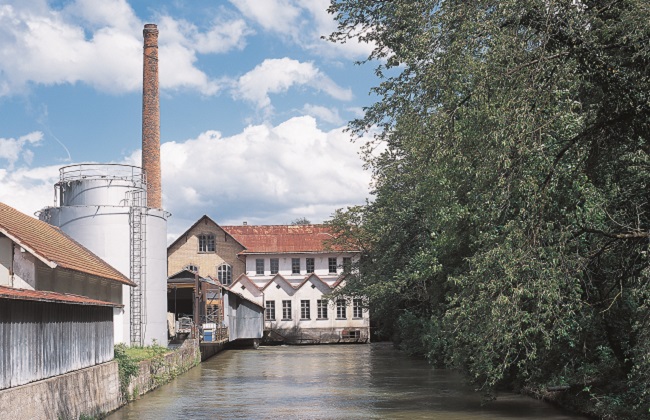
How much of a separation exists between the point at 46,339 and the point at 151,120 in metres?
29.2

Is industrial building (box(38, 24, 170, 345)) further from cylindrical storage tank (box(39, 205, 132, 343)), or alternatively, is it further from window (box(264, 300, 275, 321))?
window (box(264, 300, 275, 321))

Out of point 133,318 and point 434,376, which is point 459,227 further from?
point 133,318

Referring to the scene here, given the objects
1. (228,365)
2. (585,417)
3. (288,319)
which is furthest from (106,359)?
(288,319)

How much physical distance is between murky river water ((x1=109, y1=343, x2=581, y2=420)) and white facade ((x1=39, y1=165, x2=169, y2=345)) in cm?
371

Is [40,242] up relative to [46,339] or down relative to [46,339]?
up

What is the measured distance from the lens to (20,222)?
22.9 metres

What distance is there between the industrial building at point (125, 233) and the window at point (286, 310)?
3013 cm

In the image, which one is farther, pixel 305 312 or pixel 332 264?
pixel 332 264

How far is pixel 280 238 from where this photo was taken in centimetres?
7300

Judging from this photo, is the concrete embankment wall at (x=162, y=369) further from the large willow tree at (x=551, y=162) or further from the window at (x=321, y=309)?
the window at (x=321, y=309)

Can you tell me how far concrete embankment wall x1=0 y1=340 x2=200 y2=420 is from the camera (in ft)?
46.4

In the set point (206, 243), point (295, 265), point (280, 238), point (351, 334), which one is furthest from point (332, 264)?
point (206, 243)

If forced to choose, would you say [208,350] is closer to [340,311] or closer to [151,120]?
[151,120]

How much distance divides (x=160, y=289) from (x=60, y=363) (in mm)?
20362
